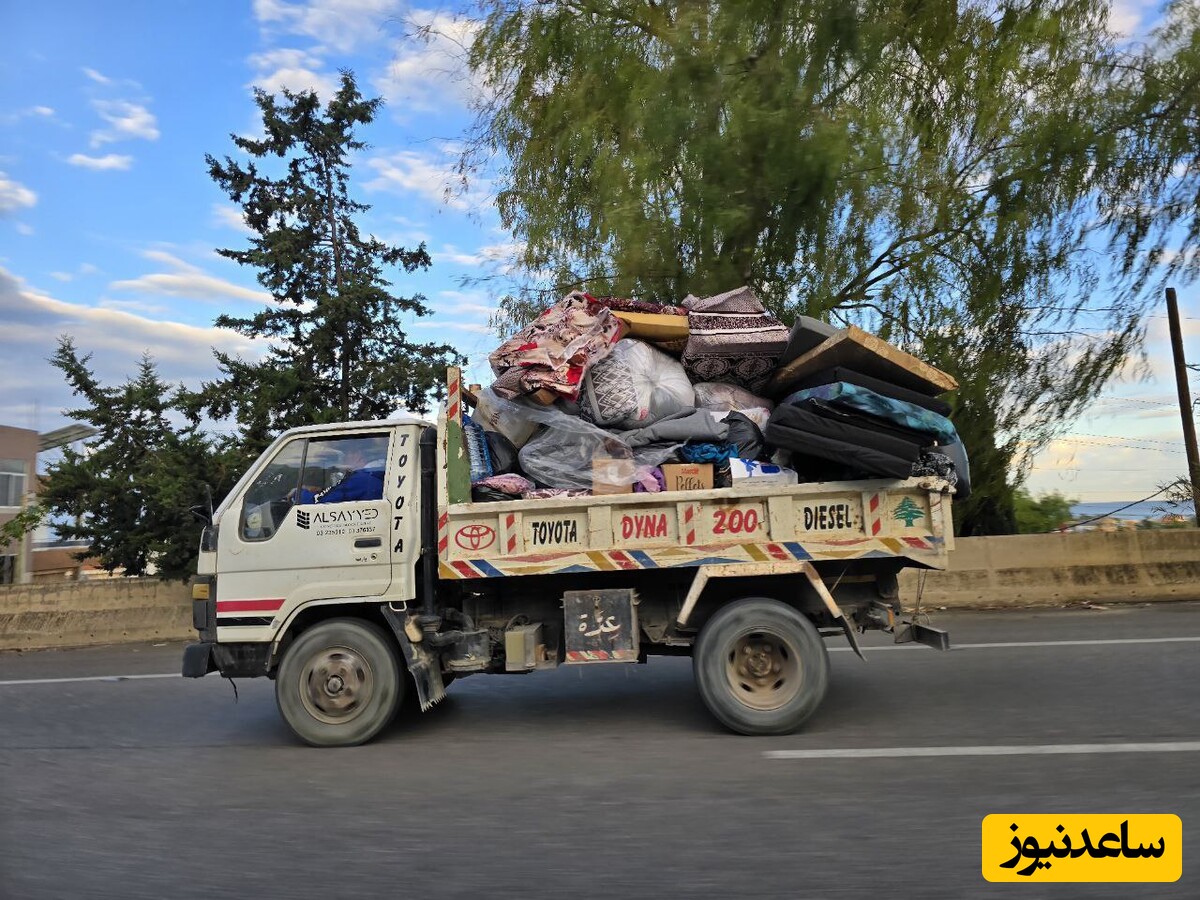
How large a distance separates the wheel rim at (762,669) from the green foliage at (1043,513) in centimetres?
1094

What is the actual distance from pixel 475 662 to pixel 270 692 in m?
3.01

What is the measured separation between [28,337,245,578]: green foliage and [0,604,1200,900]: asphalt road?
534cm

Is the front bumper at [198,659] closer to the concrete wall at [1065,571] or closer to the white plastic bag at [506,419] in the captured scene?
the white plastic bag at [506,419]

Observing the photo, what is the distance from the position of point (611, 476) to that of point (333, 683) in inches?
91.1

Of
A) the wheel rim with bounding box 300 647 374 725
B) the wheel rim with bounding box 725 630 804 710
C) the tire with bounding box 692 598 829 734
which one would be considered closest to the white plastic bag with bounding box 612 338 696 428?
the tire with bounding box 692 598 829 734

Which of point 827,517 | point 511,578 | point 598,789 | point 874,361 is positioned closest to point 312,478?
point 511,578

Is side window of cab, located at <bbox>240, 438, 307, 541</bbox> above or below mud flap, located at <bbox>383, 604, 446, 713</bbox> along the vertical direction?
above

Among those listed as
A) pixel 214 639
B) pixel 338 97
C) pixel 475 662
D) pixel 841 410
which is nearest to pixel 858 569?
pixel 841 410

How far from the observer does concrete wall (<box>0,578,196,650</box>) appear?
11.7m

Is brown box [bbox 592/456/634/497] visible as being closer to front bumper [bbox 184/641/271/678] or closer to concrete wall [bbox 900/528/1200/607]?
front bumper [bbox 184/641/271/678]

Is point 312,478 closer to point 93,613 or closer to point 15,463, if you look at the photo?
point 93,613

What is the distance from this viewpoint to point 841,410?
578 cm

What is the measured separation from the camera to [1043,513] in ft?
50.6

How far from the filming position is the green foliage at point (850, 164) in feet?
31.1
